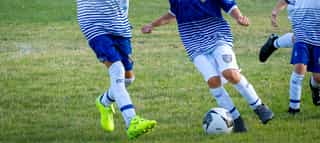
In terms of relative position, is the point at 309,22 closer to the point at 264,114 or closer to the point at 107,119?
the point at 264,114

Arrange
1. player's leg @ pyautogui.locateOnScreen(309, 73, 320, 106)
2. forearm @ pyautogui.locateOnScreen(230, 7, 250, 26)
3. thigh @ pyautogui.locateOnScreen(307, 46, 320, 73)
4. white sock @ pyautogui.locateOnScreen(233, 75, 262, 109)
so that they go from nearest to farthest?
→ forearm @ pyautogui.locateOnScreen(230, 7, 250, 26) < white sock @ pyautogui.locateOnScreen(233, 75, 262, 109) < thigh @ pyautogui.locateOnScreen(307, 46, 320, 73) < player's leg @ pyautogui.locateOnScreen(309, 73, 320, 106)

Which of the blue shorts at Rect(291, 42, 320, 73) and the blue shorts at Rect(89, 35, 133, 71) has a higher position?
the blue shorts at Rect(89, 35, 133, 71)

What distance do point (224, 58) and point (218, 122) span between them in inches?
25.7

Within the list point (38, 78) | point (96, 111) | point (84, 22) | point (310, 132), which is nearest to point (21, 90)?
point (38, 78)

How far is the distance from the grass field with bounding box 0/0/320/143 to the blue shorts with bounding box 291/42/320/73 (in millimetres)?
596

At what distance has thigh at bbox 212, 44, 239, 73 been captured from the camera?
8.78 m

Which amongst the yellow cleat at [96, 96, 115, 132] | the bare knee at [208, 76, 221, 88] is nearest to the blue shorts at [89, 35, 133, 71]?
the yellow cleat at [96, 96, 115, 132]

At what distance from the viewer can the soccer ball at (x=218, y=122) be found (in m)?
8.77

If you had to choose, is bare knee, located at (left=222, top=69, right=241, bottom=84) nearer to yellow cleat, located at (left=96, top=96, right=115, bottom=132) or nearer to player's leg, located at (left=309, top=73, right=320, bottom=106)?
yellow cleat, located at (left=96, top=96, right=115, bottom=132)

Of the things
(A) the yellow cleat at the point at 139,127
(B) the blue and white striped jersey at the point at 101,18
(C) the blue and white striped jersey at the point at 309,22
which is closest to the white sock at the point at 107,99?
(B) the blue and white striped jersey at the point at 101,18

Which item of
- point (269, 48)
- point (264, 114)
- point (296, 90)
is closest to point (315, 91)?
point (296, 90)

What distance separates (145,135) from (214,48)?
3.79 feet

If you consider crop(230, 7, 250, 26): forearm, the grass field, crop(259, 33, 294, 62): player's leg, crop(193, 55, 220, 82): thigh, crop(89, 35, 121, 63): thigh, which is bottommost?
the grass field

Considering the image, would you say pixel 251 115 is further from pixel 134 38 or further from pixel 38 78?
pixel 134 38
